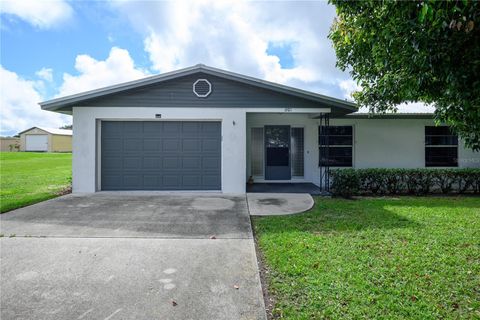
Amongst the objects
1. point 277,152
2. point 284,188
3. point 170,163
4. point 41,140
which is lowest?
point 284,188

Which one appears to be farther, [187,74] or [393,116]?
[393,116]

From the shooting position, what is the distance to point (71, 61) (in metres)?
12.7

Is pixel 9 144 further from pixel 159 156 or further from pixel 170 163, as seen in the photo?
pixel 170 163

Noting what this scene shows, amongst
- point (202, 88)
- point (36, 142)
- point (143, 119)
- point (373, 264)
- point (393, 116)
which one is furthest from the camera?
point (36, 142)

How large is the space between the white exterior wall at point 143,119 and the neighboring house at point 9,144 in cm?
5394

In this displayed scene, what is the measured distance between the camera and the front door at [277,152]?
41.5 ft

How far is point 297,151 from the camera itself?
41.5 ft

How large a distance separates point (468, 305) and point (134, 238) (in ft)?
15.6

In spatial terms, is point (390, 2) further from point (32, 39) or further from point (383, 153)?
point (32, 39)

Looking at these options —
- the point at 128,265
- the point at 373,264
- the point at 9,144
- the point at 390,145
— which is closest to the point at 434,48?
the point at 373,264

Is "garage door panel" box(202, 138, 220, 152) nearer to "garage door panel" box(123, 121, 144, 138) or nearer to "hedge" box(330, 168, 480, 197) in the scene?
"garage door panel" box(123, 121, 144, 138)

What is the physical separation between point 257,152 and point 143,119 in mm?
4906

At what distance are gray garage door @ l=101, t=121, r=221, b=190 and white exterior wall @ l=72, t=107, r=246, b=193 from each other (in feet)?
0.83

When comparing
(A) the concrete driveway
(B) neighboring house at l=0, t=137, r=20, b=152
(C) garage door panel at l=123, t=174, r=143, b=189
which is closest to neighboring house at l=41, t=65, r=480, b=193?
(C) garage door panel at l=123, t=174, r=143, b=189
